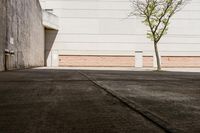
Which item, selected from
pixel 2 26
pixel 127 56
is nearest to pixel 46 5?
pixel 127 56

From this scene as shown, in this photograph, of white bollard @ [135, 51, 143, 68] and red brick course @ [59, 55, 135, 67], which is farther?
white bollard @ [135, 51, 143, 68]

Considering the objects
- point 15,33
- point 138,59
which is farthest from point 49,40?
point 15,33

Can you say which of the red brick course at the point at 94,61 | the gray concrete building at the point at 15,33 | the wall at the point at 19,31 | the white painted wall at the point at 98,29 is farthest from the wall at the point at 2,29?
the white painted wall at the point at 98,29

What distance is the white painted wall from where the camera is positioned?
148ft

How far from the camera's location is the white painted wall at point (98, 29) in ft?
148

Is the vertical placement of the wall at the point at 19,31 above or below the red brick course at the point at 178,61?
above

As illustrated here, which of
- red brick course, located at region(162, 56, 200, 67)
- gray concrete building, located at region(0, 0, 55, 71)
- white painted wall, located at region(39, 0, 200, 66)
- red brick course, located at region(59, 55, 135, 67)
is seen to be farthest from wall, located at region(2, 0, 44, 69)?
red brick course, located at region(162, 56, 200, 67)

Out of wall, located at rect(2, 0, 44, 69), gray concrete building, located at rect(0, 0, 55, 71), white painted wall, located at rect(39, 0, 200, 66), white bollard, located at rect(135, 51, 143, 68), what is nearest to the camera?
gray concrete building, located at rect(0, 0, 55, 71)

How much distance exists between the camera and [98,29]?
45.2 meters

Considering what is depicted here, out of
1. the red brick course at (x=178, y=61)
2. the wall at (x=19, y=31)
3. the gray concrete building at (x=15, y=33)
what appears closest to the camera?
the gray concrete building at (x=15, y=33)

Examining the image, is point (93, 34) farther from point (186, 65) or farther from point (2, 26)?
point (2, 26)

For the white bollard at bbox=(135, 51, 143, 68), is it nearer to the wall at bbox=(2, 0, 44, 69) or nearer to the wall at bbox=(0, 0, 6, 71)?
the wall at bbox=(2, 0, 44, 69)

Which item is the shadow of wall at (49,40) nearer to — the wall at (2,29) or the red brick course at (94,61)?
the red brick course at (94,61)

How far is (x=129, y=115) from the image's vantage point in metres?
4.61
